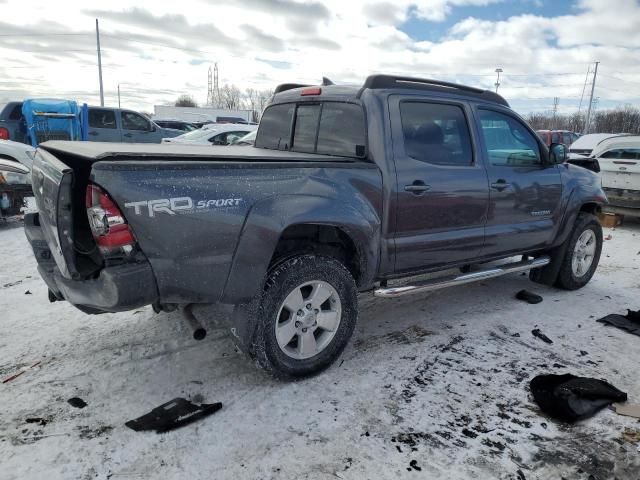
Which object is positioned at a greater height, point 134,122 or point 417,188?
point 134,122

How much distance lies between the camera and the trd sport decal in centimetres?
247

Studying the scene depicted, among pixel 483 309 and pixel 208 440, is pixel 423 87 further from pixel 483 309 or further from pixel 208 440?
pixel 208 440

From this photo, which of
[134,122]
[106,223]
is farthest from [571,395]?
[134,122]

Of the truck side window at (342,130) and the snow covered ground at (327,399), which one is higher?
the truck side window at (342,130)

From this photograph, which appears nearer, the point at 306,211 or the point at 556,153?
the point at 306,211

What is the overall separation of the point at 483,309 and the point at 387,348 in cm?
144

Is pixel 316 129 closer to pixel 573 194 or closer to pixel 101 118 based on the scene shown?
pixel 573 194

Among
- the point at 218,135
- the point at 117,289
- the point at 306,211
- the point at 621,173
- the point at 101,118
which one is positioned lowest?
the point at 117,289

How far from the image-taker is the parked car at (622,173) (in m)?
8.73

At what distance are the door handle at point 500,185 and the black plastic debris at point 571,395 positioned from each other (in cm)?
167

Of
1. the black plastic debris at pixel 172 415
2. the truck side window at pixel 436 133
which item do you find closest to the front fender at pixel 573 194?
the truck side window at pixel 436 133

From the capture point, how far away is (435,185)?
3.77 m

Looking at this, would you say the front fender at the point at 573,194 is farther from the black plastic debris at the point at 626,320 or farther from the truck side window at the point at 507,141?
the black plastic debris at the point at 626,320

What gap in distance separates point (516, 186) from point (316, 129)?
1929 mm
